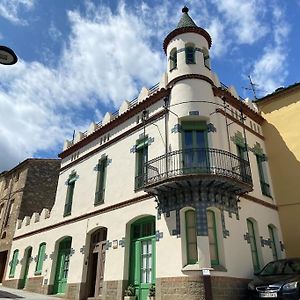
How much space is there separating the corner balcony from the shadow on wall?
3527mm

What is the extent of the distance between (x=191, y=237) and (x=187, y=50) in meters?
8.26

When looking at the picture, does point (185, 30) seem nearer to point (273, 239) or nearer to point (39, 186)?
point (273, 239)

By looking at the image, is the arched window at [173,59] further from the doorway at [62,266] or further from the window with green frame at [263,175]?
the doorway at [62,266]

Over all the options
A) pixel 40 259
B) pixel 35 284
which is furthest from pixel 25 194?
pixel 35 284

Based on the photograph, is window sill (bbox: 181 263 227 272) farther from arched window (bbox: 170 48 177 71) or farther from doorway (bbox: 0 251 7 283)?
doorway (bbox: 0 251 7 283)

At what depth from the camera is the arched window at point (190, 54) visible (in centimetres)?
1416

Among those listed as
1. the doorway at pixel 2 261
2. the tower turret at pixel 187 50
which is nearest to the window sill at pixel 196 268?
the tower turret at pixel 187 50

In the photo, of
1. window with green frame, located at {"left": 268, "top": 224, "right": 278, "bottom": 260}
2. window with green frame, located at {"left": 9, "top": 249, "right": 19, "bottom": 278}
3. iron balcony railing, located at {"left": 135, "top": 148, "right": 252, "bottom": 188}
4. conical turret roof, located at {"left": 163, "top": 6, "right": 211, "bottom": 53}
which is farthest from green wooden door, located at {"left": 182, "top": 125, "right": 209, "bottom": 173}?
window with green frame, located at {"left": 9, "top": 249, "right": 19, "bottom": 278}

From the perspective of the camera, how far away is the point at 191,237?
1104cm

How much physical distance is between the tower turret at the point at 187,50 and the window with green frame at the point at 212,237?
19.9ft

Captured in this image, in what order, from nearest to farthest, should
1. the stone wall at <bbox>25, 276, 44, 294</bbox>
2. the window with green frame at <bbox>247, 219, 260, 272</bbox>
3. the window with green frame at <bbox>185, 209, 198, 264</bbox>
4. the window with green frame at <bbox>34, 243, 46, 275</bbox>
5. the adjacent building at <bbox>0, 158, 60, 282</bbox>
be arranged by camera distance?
the window with green frame at <bbox>185, 209, 198, 264</bbox> < the window with green frame at <bbox>247, 219, 260, 272</bbox> < the stone wall at <bbox>25, 276, 44, 294</bbox> < the window with green frame at <bbox>34, 243, 46, 275</bbox> < the adjacent building at <bbox>0, 158, 60, 282</bbox>

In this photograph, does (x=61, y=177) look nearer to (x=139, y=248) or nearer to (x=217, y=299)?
(x=139, y=248)

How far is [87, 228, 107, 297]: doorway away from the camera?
13955 millimetres

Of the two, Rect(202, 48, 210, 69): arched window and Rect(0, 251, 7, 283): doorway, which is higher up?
Rect(202, 48, 210, 69): arched window
